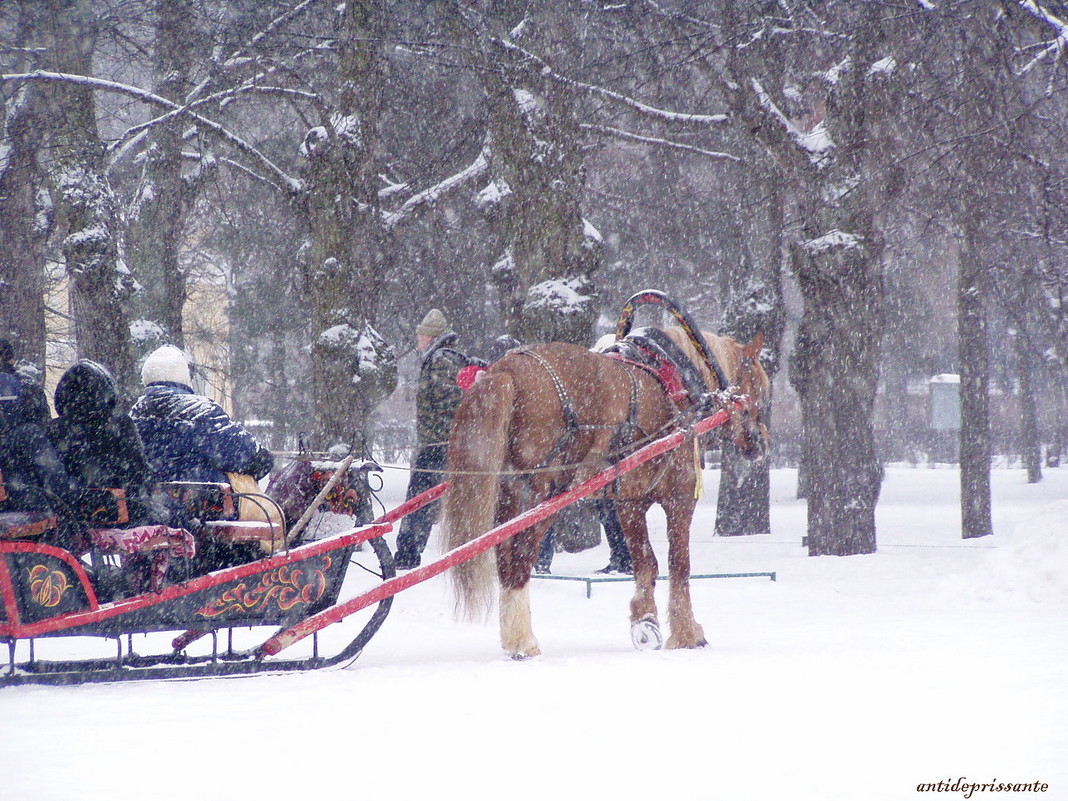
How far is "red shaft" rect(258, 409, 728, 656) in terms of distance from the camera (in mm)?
5611

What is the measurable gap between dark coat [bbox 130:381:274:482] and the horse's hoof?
235 cm

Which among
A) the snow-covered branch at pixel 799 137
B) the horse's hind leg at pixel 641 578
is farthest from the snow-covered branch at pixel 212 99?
the horse's hind leg at pixel 641 578

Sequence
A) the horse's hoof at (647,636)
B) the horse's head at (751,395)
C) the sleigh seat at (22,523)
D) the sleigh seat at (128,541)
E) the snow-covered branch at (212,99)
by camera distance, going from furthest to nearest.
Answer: the snow-covered branch at (212,99) → the horse's head at (751,395) → the horse's hoof at (647,636) → the sleigh seat at (128,541) → the sleigh seat at (22,523)

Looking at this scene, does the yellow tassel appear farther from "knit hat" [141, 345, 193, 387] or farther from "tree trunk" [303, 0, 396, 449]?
"tree trunk" [303, 0, 396, 449]

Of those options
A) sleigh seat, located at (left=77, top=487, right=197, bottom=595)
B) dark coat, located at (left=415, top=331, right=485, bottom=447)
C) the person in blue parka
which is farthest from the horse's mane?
sleigh seat, located at (left=77, top=487, right=197, bottom=595)

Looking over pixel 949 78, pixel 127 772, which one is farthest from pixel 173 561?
A: pixel 949 78

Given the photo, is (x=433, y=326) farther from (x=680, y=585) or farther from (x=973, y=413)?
(x=973, y=413)

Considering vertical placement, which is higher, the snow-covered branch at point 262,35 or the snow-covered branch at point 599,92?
the snow-covered branch at point 262,35

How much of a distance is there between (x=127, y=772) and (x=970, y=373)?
13.2 metres

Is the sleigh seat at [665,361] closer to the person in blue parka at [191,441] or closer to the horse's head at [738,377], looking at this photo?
the horse's head at [738,377]

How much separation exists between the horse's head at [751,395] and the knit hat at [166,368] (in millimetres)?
3417

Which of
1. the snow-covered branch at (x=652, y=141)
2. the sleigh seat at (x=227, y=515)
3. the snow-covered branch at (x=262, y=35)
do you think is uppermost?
the snow-covered branch at (x=262, y=35)

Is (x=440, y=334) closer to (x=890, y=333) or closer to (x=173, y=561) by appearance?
(x=173, y=561)

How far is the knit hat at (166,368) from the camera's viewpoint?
597 cm
